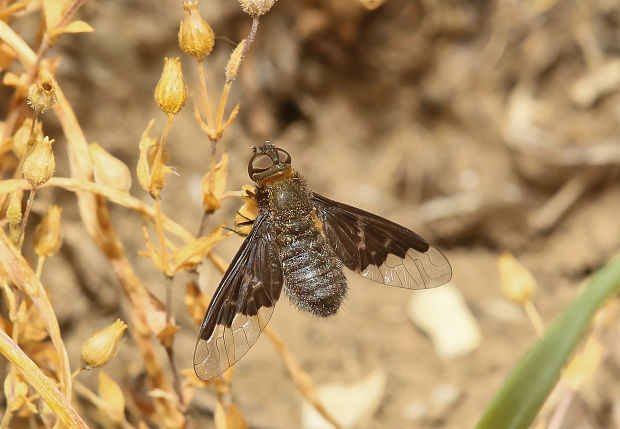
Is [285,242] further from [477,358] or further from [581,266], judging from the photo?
[581,266]

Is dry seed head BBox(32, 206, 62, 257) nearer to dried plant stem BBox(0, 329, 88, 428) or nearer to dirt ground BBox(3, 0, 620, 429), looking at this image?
dried plant stem BBox(0, 329, 88, 428)

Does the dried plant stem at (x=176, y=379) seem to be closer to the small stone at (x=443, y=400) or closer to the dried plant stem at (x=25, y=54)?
the dried plant stem at (x=25, y=54)

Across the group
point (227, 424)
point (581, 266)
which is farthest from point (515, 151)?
point (227, 424)

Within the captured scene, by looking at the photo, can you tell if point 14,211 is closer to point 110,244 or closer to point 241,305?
point 110,244

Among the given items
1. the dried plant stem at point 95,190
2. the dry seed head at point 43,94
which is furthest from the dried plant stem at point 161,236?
the dry seed head at point 43,94

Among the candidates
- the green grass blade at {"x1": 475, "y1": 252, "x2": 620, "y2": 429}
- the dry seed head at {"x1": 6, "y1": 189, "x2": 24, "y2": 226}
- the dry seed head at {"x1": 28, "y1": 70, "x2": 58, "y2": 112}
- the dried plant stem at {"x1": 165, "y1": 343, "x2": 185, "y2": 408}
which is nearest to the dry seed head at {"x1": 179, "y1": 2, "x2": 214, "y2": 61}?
the dry seed head at {"x1": 28, "y1": 70, "x2": 58, "y2": 112}
